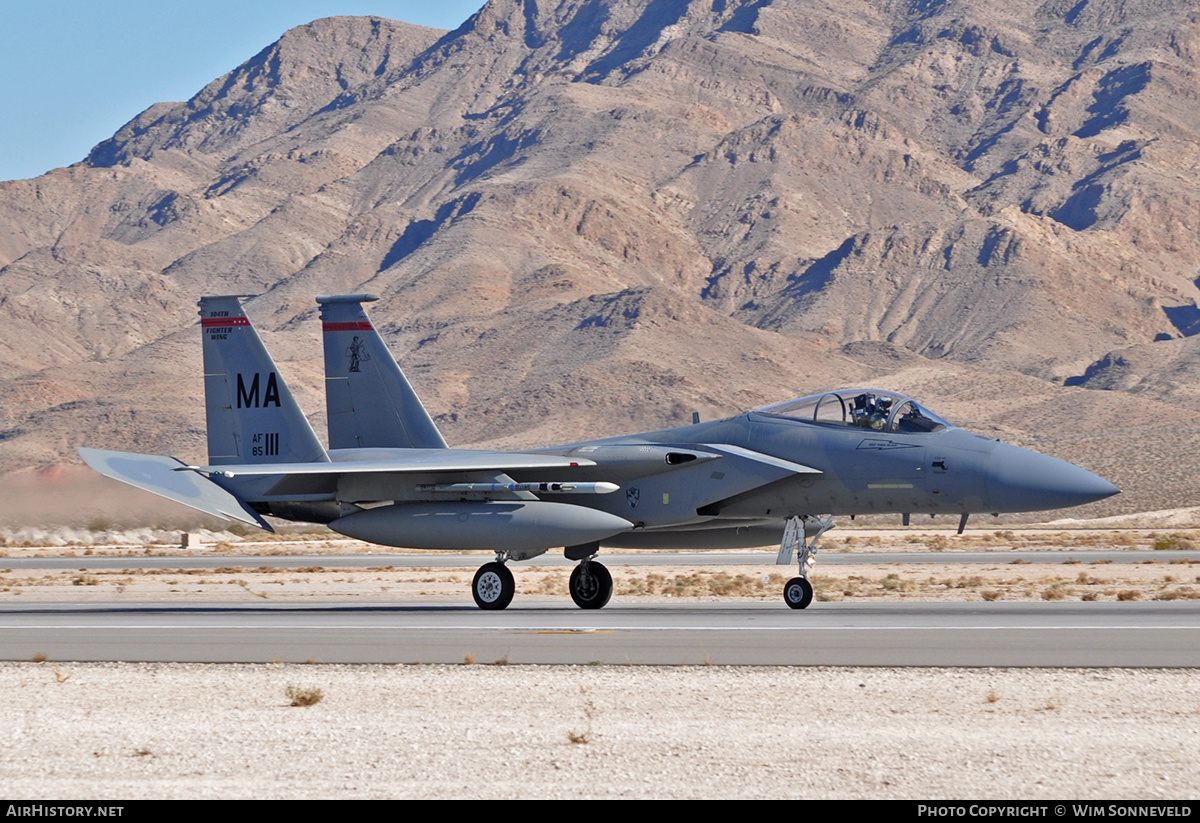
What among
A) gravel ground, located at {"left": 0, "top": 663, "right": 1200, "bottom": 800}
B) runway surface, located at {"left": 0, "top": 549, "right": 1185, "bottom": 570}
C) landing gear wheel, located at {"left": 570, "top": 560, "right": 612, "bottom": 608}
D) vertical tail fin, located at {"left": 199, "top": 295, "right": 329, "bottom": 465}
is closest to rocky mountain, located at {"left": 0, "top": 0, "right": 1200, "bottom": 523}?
runway surface, located at {"left": 0, "top": 549, "right": 1185, "bottom": 570}

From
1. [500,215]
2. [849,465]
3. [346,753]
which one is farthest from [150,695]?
[500,215]

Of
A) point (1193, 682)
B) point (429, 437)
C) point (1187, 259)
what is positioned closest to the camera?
point (1193, 682)

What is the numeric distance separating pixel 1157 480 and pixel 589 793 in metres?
74.6

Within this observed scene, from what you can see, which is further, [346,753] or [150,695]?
[150,695]

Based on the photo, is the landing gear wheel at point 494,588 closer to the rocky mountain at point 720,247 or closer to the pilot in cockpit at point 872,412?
the pilot in cockpit at point 872,412

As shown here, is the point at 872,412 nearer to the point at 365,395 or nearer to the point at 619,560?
the point at 365,395

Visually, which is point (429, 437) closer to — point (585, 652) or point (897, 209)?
point (585, 652)

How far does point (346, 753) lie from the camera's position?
915cm

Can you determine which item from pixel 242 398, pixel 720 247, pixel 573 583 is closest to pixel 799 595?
pixel 573 583

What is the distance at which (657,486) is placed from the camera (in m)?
19.9

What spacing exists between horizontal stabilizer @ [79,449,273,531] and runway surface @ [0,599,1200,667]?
1512mm

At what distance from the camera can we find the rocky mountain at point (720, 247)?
108250 mm

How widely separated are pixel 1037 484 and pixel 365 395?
11128 mm

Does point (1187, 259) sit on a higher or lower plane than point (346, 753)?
higher
